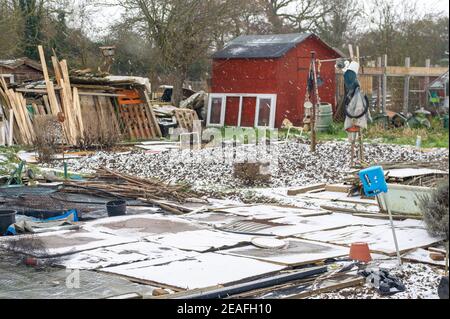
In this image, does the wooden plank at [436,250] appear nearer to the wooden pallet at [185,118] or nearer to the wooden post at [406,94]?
the wooden post at [406,94]

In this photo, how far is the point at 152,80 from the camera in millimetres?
33594

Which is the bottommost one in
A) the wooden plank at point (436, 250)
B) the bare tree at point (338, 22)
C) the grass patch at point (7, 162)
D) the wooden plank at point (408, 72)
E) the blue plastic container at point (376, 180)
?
the wooden plank at point (436, 250)

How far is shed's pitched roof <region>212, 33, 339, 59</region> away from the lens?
2742cm

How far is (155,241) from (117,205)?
217cm

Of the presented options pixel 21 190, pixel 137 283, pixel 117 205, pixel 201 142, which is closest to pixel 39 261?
pixel 137 283

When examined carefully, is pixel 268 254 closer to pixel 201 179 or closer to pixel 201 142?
pixel 201 179

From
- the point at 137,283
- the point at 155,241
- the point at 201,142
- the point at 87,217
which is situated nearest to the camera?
the point at 137,283

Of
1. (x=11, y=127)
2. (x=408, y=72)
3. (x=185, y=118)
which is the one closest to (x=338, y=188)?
(x=11, y=127)

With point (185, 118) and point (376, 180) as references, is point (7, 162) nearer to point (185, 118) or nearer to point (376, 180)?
point (376, 180)

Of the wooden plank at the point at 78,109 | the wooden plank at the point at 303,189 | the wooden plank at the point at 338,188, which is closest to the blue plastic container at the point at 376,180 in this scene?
the wooden plank at the point at 338,188

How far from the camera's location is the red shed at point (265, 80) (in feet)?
89.1

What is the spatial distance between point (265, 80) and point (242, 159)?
12162 millimetres

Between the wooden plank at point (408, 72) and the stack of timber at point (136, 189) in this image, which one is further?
the wooden plank at point (408, 72)
